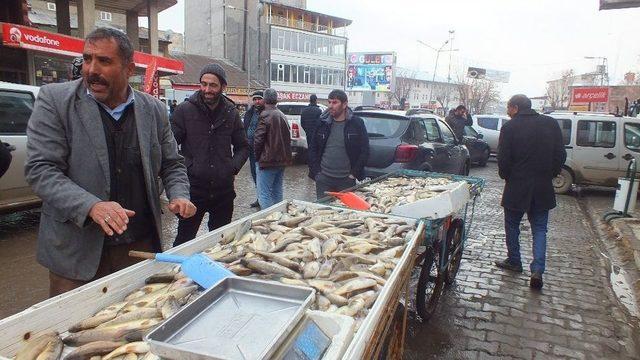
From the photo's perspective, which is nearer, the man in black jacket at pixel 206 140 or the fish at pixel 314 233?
the fish at pixel 314 233

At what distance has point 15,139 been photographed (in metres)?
5.77

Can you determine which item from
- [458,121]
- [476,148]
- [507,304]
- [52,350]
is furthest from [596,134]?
[52,350]

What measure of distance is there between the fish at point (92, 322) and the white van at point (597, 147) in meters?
11.1

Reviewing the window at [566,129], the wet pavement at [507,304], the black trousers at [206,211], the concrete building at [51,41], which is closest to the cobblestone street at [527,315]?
the wet pavement at [507,304]

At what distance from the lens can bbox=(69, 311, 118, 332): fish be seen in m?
1.68

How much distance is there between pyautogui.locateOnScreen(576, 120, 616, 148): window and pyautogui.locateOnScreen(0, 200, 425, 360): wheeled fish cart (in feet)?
32.1

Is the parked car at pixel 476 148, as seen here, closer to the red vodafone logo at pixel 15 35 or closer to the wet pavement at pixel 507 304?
the wet pavement at pixel 507 304

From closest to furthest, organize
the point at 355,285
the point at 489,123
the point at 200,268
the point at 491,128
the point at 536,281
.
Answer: the point at 200,268 < the point at 355,285 < the point at 536,281 < the point at 491,128 < the point at 489,123

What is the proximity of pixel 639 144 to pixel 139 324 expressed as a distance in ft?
40.3

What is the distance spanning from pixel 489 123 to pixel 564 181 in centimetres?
667

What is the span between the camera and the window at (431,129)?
818 centimetres

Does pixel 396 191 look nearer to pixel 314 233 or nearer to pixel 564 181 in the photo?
pixel 314 233

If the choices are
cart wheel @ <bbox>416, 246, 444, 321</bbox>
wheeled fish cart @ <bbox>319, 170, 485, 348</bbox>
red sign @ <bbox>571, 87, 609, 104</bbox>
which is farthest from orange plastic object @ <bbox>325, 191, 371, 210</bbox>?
red sign @ <bbox>571, 87, 609, 104</bbox>

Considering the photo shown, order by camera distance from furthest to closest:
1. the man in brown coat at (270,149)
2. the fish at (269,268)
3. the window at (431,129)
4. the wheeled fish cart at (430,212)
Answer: the window at (431,129) < the man in brown coat at (270,149) < the wheeled fish cart at (430,212) < the fish at (269,268)
